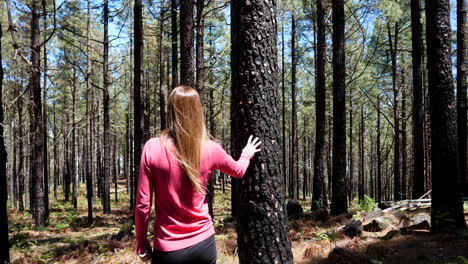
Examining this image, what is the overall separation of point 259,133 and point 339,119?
7.06 m

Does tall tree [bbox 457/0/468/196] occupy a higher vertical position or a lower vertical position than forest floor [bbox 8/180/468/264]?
higher

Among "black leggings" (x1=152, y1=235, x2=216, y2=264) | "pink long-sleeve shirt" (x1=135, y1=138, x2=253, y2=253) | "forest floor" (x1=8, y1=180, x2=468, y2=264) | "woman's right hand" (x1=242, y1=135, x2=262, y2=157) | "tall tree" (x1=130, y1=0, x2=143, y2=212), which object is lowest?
"forest floor" (x1=8, y1=180, x2=468, y2=264)

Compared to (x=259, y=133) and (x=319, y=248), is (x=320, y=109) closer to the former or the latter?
(x=319, y=248)

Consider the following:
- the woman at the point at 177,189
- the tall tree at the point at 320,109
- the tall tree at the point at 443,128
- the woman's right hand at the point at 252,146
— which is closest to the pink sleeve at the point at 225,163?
the woman at the point at 177,189

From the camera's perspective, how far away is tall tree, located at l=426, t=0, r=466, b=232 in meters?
6.05

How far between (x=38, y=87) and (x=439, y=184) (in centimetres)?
1513

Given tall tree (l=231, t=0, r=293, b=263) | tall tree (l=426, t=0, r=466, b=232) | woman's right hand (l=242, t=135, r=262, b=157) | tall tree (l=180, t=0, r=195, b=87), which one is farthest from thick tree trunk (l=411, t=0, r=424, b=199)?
woman's right hand (l=242, t=135, r=262, b=157)

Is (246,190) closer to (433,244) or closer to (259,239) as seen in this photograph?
(259,239)

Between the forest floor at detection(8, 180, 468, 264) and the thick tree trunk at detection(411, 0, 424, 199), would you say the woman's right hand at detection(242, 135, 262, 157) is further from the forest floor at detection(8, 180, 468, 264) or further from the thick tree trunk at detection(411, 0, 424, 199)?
the thick tree trunk at detection(411, 0, 424, 199)

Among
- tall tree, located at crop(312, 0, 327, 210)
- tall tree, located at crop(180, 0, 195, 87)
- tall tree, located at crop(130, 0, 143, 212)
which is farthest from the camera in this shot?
tall tree, located at crop(130, 0, 143, 212)

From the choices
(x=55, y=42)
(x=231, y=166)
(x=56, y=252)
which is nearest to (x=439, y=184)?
(x=231, y=166)

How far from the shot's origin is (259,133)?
3.15 metres

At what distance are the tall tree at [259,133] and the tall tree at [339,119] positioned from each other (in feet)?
22.1

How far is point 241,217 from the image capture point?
3252 millimetres
